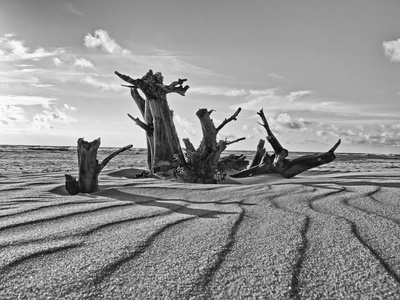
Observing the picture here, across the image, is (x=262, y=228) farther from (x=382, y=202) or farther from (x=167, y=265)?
(x=382, y=202)

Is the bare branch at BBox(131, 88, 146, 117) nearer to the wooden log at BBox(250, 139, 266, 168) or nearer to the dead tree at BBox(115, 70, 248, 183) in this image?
the dead tree at BBox(115, 70, 248, 183)

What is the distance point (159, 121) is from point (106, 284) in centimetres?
515

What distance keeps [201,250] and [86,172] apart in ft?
7.74

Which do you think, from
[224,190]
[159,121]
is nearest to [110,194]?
[224,190]

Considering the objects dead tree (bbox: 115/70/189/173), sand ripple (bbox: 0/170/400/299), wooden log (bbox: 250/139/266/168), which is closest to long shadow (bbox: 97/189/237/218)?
sand ripple (bbox: 0/170/400/299)

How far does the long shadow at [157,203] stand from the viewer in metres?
2.27

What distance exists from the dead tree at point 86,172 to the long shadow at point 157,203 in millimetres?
232

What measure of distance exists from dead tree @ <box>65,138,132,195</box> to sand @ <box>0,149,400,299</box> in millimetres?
802

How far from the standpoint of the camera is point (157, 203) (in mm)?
2697

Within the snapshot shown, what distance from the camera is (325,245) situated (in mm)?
1572

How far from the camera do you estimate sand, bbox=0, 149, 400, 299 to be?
3.81ft

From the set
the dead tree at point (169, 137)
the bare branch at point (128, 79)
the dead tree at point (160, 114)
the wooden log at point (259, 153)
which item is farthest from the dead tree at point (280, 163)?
the bare branch at point (128, 79)

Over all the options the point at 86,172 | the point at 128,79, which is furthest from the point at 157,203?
the point at 128,79

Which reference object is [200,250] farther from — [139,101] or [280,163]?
[139,101]
